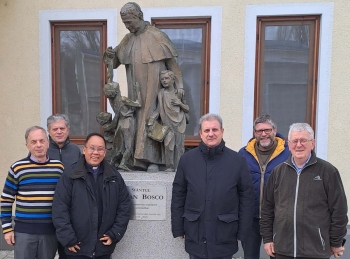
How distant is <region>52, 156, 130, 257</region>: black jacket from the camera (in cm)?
230

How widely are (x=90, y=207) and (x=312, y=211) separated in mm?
1403

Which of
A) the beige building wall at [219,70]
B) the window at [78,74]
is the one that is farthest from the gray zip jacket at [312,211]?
the window at [78,74]

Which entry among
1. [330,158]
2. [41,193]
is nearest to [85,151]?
[41,193]

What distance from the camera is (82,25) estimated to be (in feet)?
15.9

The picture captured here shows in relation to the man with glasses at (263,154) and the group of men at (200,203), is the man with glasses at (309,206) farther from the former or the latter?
the man with glasses at (263,154)

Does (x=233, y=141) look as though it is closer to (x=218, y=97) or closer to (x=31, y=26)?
(x=218, y=97)

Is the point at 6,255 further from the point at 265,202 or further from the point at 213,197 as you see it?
the point at 265,202

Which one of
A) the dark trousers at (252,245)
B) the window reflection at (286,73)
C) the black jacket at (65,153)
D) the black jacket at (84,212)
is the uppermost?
the window reflection at (286,73)

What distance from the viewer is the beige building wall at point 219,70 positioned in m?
4.45

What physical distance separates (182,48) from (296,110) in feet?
5.62

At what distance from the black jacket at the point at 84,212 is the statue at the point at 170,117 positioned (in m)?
0.60

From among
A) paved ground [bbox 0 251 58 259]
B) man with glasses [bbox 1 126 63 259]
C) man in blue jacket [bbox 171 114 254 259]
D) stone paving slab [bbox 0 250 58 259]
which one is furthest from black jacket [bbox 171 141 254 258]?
paved ground [bbox 0 251 58 259]

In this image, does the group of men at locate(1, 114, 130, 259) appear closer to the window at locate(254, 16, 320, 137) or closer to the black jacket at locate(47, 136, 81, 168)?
the black jacket at locate(47, 136, 81, 168)

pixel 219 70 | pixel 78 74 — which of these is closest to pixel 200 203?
pixel 219 70
